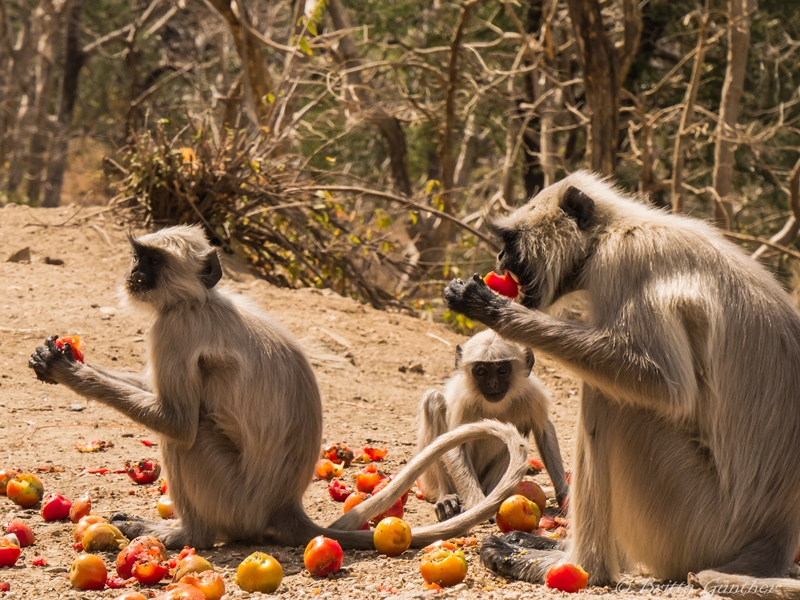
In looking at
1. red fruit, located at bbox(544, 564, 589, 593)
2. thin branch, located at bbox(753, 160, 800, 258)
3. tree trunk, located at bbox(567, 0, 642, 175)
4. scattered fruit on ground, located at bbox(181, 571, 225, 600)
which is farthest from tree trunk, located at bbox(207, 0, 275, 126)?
red fruit, located at bbox(544, 564, 589, 593)

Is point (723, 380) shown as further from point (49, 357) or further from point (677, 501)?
point (49, 357)

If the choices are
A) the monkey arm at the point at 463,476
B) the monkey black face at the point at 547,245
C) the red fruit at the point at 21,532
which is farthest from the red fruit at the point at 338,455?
the monkey black face at the point at 547,245

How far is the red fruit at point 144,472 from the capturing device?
193 inches

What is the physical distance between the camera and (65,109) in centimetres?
1667

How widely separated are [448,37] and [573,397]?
683cm

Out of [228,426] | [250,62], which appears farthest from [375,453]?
[250,62]

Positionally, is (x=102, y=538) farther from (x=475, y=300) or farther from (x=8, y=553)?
(x=475, y=300)

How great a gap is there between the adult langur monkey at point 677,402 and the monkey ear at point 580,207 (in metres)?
0.13

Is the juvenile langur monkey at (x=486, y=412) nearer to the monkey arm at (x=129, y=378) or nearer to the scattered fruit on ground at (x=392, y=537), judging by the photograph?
the scattered fruit on ground at (x=392, y=537)

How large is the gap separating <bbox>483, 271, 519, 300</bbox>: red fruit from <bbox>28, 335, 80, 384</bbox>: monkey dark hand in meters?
1.84

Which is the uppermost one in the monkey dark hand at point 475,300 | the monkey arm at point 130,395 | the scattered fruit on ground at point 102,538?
the monkey dark hand at point 475,300

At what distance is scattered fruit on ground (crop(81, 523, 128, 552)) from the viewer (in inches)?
152

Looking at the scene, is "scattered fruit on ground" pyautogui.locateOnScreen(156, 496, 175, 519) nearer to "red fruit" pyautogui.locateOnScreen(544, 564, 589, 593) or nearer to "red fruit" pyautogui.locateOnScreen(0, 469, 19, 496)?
"red fruit" pyautogui.locateOnScreen(0, 469, 19, 496)

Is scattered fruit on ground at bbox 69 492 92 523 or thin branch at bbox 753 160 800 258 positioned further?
thin branch at bbox 753 160 800 258
